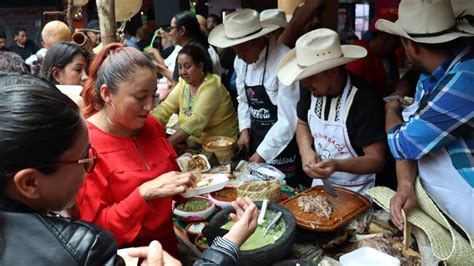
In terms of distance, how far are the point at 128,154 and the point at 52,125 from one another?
100cm

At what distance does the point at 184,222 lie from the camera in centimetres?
235

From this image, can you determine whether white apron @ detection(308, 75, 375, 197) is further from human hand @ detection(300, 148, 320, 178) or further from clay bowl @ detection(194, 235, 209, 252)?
clay bowl @ detection(194, 235, 209, 252)

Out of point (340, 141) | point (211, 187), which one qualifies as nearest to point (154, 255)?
point (211, 187)

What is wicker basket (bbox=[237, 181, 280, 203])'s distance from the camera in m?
2.25

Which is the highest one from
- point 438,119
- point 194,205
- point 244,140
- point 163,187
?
point 438,119

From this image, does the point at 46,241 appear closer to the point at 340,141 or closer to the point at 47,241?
the point at 47,241

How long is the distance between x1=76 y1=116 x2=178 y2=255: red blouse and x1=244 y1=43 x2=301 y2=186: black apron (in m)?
1.32

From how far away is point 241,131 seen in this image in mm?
3758

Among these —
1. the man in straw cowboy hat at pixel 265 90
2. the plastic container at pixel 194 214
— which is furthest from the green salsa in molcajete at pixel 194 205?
the man in straw cowboy hat at pixel 265 90

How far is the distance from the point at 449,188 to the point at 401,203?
22 centimetres

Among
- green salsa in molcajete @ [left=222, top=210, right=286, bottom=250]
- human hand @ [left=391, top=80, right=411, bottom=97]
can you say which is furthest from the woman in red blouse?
human hand @ [left=391, top=80, right=411, bottom=97]

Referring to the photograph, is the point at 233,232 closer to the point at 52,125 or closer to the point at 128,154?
the point at 52,125

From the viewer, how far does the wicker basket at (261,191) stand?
2.25 metres

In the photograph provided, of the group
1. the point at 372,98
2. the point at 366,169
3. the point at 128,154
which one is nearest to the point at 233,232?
the point at 128,154
